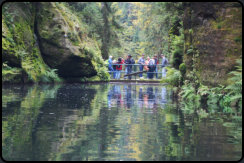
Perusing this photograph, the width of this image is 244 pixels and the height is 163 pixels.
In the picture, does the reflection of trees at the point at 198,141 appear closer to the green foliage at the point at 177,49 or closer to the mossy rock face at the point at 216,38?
the mossy rock face at the point at 216,38

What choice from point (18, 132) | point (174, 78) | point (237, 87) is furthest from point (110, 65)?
point (18, 132)

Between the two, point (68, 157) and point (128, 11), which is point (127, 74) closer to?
point (68, 157)

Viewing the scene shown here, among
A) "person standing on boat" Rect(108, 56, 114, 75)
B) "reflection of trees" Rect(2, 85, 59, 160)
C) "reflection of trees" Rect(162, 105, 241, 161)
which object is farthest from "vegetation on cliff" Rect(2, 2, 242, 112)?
"reflection of trees" Rect(2, 85, 59, 160)

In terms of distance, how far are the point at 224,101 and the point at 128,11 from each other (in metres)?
73.5

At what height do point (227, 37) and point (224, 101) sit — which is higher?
point (227, 37)

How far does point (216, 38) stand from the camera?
12844 millimetres

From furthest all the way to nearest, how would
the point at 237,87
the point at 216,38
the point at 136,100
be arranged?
the point at 136,100, the point at 216,38, the point at 237,87

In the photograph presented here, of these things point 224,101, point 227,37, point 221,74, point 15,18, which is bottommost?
point 224,101

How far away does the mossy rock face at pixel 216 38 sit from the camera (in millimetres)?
12484

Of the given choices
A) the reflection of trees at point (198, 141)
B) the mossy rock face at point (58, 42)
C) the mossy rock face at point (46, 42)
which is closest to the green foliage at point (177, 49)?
the reflection of trees at point (198, 141)

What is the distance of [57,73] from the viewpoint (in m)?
29.8

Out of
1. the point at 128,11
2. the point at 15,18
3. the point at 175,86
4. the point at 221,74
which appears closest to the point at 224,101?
the point at 221,74

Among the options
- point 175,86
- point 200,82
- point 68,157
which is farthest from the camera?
point 175,86

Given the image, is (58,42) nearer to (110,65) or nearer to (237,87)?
(110,65)
